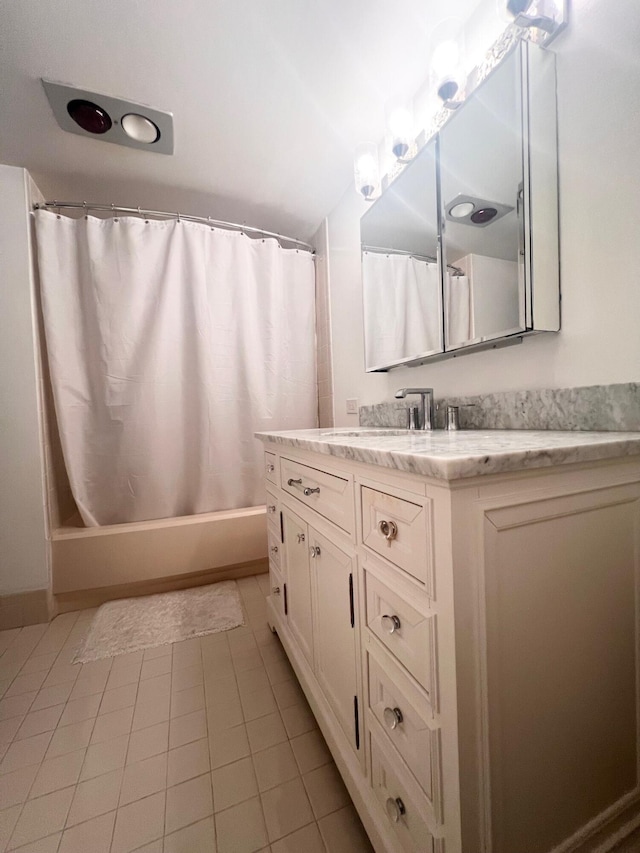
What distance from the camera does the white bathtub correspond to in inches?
64.4

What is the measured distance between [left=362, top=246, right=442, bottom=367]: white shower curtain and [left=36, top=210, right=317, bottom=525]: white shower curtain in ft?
2.28

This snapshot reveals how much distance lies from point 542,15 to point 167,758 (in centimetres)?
211

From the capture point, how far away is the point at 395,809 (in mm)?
574

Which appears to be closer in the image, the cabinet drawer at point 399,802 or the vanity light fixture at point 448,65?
the cabinet drawer at point 399,802

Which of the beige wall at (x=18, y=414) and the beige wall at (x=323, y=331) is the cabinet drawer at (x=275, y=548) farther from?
the beige wall at (x=18, y=414)

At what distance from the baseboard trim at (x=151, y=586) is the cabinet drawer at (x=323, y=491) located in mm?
1133

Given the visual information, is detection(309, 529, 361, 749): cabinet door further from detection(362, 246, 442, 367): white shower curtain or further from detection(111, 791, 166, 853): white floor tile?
detection(362, 246, 442, 367): white shower curtain

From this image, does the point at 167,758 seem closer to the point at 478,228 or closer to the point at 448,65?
the point at 478,228

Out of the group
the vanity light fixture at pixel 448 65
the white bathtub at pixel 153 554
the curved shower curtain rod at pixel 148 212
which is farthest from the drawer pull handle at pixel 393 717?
the curved shower curtain rod at pixel 148 212

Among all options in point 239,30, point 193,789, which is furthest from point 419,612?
point 239,30

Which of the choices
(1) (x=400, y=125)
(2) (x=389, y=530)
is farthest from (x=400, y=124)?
(2) (x=389, y=530)

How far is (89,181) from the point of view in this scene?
5.40ft

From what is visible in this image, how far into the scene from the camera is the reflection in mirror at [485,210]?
845mm

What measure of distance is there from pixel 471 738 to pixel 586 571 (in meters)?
0.32
